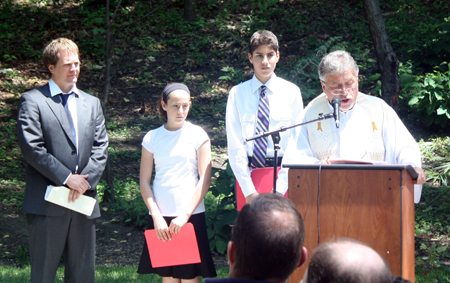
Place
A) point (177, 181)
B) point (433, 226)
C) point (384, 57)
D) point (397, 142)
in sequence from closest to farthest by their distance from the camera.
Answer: point (397, 142) → point (177, 181) → point (433, 226) → point (384, 57)

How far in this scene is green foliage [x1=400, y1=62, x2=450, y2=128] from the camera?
8227 millimetres

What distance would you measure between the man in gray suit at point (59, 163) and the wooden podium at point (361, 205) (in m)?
1.84

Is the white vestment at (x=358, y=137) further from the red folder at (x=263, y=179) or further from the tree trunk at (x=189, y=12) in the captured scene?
the tree trunk at (x=189, y=12)

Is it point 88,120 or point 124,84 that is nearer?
point 88,120

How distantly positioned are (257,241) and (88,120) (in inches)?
103

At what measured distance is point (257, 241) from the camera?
Result: 5.98ft

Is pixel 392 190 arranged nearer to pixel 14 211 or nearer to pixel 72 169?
pixel 72 169

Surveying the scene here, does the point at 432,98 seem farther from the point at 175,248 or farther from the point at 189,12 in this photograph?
the point at 189,12

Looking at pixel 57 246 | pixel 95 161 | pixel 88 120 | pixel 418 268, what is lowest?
pixel 418 268

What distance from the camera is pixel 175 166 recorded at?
3928 mm

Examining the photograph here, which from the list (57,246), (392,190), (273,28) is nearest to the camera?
(392,190)

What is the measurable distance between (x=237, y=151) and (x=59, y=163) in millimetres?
1392

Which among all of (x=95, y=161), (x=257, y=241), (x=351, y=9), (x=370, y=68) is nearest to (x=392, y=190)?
(x=257, y=241)

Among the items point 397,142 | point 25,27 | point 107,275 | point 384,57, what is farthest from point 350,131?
point 25,27
